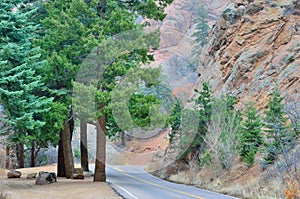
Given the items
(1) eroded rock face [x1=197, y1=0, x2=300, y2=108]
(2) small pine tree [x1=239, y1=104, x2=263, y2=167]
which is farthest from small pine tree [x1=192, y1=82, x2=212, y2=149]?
(2) small pine tree [x1=239, y1=104, x2=263, y2=167]

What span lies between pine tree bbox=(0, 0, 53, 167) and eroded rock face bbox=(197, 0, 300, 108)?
13.9 meters

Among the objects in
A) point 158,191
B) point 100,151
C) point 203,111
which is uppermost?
point 203,111

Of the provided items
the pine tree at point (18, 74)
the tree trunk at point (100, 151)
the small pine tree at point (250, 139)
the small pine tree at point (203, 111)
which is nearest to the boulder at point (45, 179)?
the tree trunk at point (100, 151)

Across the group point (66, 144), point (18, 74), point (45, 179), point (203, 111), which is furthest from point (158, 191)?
point (203, 111)

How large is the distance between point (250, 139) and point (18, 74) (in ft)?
39.2

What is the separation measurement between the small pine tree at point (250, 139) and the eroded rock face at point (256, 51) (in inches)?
131

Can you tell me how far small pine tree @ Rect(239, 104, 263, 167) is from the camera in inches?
790

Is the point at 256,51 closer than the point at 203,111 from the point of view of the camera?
No

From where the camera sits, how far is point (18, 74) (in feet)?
53.2

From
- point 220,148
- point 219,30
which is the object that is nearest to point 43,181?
point 220,148

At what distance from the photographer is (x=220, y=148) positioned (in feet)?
71.1

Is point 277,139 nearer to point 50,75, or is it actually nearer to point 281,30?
point 50,75

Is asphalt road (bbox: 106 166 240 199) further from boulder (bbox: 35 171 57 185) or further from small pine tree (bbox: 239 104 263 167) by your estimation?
boulder (bbox: 35 171 57 185)

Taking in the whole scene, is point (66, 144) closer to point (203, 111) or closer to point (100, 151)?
point (100, 151)
